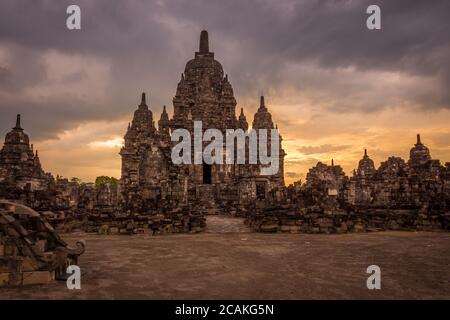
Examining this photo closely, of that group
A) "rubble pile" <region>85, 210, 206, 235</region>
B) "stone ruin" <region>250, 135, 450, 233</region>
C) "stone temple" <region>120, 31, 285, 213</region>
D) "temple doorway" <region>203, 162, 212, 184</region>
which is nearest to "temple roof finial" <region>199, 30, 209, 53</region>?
"stone temple" <region>120, 31, 285, 213</region>

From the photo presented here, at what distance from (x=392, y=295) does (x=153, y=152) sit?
17908mm

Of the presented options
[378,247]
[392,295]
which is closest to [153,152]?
[378,247]

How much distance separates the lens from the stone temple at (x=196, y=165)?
64.2 feet

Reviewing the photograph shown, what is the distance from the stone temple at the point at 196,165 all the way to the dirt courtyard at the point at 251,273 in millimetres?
8906

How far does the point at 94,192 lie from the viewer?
66.8 ft

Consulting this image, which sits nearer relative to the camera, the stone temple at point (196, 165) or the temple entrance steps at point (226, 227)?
the temple entrance steps at point (226, 227)

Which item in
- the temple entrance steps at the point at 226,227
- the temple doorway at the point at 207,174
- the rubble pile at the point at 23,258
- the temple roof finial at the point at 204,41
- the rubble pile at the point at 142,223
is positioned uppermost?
the temple roof finial at the point at 204,41

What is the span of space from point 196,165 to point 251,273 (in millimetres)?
21097

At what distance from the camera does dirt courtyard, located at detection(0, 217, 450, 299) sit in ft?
15.6

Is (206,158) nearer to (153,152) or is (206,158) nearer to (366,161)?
(153,152)

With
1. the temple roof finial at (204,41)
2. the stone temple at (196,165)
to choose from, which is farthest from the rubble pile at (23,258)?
the temple roof finial at (204,41)

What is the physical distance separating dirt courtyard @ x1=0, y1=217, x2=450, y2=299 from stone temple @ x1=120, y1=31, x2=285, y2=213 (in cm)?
891

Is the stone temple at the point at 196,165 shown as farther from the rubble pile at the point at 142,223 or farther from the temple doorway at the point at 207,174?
the rubble pile at the point at 142,223

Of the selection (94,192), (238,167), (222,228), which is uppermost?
(238,167)
